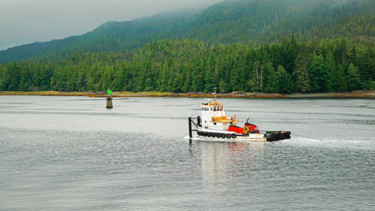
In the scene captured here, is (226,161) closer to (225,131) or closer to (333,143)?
(225,131)

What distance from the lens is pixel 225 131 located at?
6831 cm

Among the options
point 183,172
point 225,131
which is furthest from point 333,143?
point 183,172

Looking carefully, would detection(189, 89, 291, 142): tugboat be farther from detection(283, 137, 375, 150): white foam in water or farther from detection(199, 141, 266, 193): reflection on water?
detection(283, 137, 375, 150): white foam in water

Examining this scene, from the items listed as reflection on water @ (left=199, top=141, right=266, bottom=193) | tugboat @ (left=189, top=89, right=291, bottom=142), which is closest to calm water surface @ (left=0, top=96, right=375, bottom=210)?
reflection on water @ (left=199, top=141, right=266, bottom=193)

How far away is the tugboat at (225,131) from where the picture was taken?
66.2 metres

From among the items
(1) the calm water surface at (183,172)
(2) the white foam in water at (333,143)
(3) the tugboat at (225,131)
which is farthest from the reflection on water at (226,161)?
(2) the white foam in water at (333,143)

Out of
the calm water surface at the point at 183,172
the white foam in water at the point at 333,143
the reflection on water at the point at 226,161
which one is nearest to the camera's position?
the calm water surface at the point at 183,172

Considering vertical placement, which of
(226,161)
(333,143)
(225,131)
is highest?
(225,131)

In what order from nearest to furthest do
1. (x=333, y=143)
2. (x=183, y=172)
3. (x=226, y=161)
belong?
(x=183, y=172) < (x=226, y=161) < (x=333, y=143)

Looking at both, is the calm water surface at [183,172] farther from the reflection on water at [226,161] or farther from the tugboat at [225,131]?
the tugboat at [225,131]

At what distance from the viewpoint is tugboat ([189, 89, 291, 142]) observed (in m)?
66.2

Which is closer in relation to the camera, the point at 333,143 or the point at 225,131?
the point at 333,143

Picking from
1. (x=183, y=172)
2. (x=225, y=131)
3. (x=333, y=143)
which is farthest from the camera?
(x=225, y=131)

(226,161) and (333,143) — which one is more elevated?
(333,143)
